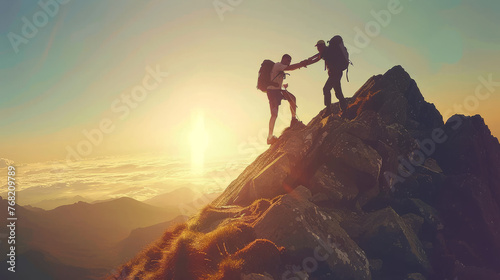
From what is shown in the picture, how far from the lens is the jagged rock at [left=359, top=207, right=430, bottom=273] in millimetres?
11867

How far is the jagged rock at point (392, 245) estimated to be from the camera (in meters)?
11.9

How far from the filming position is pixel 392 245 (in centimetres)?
1191

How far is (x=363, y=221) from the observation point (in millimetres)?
13383

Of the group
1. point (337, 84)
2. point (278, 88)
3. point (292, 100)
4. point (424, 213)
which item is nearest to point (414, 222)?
point (424, 213)

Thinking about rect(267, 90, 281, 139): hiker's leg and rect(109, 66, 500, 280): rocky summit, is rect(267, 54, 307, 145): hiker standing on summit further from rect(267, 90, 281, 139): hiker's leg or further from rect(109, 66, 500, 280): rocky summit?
rect(109, 66, 500, 280): rocky summit

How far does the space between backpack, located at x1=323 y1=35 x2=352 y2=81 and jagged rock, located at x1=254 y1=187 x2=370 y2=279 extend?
9169 millimetres

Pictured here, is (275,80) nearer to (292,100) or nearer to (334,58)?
(292,100)

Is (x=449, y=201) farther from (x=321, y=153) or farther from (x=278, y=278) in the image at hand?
(x=278, y=278)

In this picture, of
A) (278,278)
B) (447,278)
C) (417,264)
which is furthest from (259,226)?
(447,278)

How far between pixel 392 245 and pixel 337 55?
1095 cm

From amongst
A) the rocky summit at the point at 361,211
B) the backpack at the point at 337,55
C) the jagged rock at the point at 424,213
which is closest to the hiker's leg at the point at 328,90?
the backpack at the point at 337,55

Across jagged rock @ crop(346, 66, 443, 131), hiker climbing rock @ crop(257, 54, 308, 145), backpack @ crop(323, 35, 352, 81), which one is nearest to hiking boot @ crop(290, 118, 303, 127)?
hiker climbing rock @ crop(257, 54, 308, 145)

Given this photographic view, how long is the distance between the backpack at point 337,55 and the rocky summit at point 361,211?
135 inches

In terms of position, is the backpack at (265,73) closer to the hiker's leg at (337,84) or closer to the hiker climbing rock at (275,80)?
the hiker climbing rock at (275,80)
